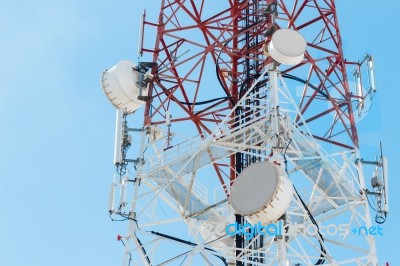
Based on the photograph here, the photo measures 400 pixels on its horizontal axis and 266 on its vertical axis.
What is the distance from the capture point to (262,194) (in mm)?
26797

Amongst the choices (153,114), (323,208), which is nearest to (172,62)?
(153,114)

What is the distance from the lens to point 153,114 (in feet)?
109

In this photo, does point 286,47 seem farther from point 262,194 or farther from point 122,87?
point 122,87

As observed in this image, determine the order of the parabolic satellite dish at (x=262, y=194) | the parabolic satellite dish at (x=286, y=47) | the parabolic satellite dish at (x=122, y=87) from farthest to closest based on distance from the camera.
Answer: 1. the parabolic satellite dish at (x=122, y=87)
2. the parabolic satellite dish at (x=286, y=47)
3. the parabolic satellite dish at (x=262, y=194)

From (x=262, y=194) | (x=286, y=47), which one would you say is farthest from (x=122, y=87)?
(x=262, y=194)

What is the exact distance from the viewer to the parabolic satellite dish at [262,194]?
26.5 metres

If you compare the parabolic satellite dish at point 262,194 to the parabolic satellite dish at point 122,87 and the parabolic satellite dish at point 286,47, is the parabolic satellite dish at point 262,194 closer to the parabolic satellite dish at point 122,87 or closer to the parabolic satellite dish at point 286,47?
the parabolic satellite dish at point 286,47

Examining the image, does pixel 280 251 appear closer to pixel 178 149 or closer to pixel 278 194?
pixel 278 194

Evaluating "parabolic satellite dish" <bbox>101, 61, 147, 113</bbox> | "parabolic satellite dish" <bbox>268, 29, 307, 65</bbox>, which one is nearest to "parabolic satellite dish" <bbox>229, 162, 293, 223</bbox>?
"parabolic satellite dish" <bbox>268, 29, 307, 65</bbox>

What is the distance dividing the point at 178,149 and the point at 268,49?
4629mm

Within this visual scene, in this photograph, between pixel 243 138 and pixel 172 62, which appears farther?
pixel 172 62

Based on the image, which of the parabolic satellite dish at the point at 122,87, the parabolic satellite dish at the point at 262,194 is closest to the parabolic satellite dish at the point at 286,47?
the parabolic satellite dish at the point at 262,194

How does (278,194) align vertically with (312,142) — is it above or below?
below

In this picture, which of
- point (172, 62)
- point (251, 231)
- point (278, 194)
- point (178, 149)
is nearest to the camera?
point (278, 194)
